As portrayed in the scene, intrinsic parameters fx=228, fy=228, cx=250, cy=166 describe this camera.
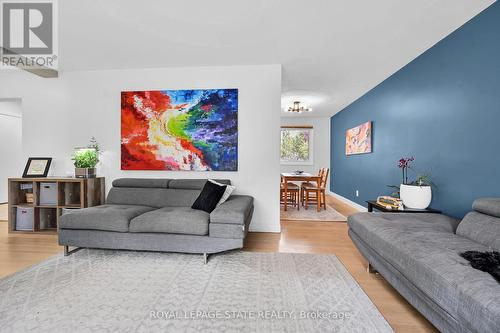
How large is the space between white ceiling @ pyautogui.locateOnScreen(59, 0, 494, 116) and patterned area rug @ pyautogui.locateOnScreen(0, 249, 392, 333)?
2.47m

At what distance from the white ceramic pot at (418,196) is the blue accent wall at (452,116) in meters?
0.21

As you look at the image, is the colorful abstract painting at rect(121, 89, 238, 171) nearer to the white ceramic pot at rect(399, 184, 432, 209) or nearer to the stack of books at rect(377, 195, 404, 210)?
the stack of books at rect(377, 195, 404, 210)

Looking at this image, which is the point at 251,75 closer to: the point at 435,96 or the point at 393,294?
the point at 435,96

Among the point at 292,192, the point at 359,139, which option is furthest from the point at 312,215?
the point at 359,139

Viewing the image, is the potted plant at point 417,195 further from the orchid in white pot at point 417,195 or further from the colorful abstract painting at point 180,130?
the colorful abstract painting at point 180,130

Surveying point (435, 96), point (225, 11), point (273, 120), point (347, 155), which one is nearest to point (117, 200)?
point (273, 120)

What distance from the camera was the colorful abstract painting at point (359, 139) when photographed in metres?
4.41

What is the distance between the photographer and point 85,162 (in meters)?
3.31

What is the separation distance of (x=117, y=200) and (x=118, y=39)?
2.02 meters
